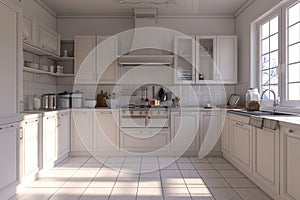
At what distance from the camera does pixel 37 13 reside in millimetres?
4633

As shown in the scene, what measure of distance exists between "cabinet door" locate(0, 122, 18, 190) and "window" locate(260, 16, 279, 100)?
3.28 metres

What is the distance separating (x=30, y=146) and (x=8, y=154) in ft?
1.71

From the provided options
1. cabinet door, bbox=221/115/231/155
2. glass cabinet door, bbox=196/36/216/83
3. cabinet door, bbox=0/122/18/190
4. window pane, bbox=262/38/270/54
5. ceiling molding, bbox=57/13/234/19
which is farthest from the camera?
ceiling molding, bbox=57/13/234/19

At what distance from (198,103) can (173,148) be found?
1.11 metres

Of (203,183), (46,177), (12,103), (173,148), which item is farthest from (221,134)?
(12,103)

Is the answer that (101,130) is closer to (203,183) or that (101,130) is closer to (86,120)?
(86,120)

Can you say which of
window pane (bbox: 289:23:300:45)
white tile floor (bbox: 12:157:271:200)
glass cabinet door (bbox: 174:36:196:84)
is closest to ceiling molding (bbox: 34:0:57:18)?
glass cabinet door (bbox: 174:36:196:84)

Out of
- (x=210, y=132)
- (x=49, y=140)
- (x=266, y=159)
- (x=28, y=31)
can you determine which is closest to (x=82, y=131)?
(x=49, y=140)

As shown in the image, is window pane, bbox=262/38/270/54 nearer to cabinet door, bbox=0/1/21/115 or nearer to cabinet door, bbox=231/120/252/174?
cabinet door, bbox=231/120/252/174

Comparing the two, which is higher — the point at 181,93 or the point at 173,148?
the point at 181,93

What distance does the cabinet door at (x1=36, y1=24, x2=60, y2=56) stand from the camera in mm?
4156

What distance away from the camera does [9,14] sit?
9.09ft

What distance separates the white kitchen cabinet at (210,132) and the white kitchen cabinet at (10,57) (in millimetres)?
2987

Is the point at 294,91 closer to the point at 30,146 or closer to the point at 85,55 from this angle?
the point at 30,146
